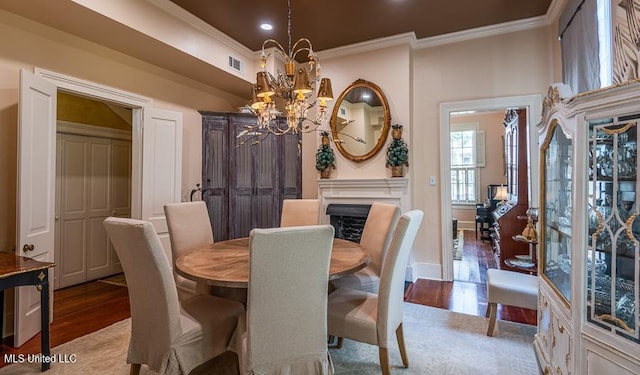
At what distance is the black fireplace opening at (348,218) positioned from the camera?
416 cm

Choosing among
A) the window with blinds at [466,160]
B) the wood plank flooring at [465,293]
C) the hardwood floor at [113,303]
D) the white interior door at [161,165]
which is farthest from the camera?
the window with blinds at [466,160]

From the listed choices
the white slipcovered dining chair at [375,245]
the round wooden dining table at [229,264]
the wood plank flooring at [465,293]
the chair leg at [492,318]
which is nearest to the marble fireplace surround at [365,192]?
the wood plank flooring at [465,293]

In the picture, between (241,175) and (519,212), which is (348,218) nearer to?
(241,175)

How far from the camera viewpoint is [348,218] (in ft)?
14.3

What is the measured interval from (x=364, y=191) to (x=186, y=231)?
2.31 metres

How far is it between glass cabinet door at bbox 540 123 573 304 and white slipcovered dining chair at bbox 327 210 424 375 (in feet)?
2.57

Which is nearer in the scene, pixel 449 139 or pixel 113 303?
pixel 113 303

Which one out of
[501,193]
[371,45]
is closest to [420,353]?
[371,45]

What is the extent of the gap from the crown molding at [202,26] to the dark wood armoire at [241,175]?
0.86 metres

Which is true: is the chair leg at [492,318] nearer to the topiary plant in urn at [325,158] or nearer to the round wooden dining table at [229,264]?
the round wooden dining table at [229,264]

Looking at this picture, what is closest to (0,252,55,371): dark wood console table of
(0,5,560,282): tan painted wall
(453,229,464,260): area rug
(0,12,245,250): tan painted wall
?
(0,12,245,250): tan painted wall

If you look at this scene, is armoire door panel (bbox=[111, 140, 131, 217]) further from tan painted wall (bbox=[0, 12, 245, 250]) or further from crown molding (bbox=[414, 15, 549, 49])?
crown molding (bbox=[414, 15, 549, 49])

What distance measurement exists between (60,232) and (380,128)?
4.27 m

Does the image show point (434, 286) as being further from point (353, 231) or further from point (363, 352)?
point (363, 352)
